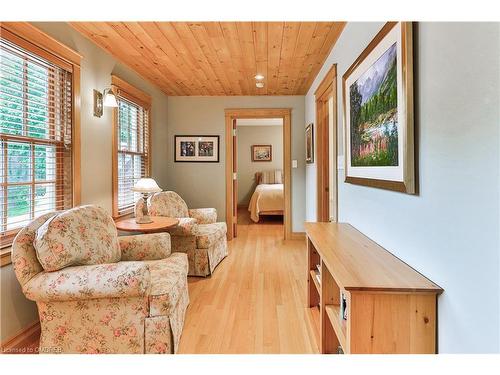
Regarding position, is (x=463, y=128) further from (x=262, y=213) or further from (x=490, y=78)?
(x=262, y=213)

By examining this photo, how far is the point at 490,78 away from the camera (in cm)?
83

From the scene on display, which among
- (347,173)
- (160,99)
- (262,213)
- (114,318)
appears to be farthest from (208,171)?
(114,318)

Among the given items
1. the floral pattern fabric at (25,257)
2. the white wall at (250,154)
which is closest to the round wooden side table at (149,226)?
the floral pattern fabric at (25,257)

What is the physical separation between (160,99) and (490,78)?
→ 167 inches

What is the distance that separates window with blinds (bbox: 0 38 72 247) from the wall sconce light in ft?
1.06

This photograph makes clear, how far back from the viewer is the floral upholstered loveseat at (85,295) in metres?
1.58

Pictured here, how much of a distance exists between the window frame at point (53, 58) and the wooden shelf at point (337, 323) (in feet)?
6.48

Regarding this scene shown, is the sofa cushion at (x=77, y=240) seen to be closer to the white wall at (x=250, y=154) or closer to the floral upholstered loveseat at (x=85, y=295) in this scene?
the floral upholstered loveseat at (x=85, y=295)

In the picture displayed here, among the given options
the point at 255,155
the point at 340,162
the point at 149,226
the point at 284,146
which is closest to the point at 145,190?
the point at 149,226

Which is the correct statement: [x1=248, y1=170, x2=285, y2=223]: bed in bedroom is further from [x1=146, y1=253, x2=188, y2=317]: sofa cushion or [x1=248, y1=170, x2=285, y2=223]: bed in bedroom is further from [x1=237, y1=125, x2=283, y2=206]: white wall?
[x1=146, y1=253, x2=188, y2=317]: sofa cushion

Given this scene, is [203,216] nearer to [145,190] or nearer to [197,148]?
[145,190]

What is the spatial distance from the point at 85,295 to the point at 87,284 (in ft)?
0.20

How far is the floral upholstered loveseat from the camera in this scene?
1.58 metres

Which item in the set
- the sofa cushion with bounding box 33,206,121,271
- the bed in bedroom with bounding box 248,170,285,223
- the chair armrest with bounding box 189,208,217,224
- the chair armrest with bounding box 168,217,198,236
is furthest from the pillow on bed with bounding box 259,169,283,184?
the sofa cushion with bounding box 33,206,121,271
